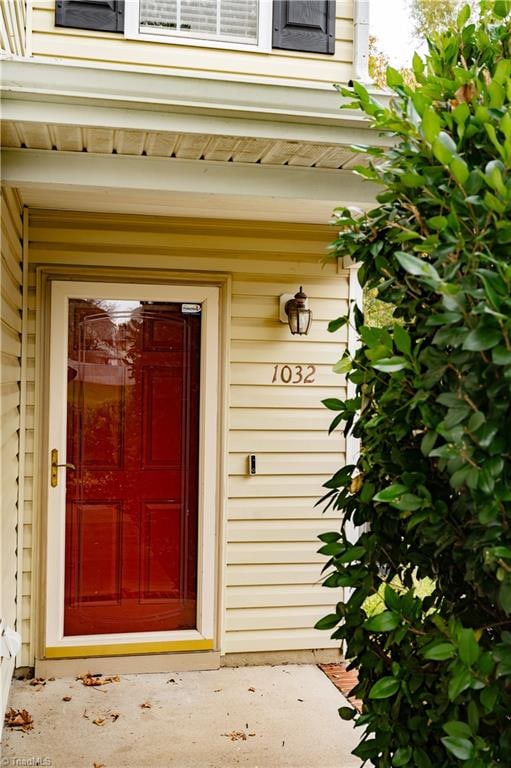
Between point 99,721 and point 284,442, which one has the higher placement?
point 284,442

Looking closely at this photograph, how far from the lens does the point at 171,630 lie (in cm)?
436

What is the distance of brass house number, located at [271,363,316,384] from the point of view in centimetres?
445

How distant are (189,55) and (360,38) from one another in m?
1.02

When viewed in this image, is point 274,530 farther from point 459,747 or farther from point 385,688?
point 459,747

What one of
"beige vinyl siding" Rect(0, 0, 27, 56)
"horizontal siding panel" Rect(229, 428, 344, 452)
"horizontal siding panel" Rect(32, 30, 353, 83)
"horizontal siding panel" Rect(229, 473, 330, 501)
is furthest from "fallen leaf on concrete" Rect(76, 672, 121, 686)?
"horizontal siding panel" Rect(32, 30, 353, 83)

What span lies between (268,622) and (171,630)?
568mm

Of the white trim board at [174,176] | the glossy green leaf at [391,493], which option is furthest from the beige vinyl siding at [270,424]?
the glossy green leaf at [391,493]

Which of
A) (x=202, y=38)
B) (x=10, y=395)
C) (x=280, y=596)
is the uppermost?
(x=202, y=38)

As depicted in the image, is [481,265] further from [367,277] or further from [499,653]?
[499,653]

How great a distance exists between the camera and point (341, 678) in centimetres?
424

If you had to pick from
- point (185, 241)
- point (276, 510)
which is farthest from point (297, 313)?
point (276, 510)

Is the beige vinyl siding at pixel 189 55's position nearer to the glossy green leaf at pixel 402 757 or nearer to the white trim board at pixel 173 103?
the white trim board at pixel 173 103

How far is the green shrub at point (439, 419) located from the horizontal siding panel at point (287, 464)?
2.13 metres

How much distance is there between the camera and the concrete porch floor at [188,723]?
3.30 m
